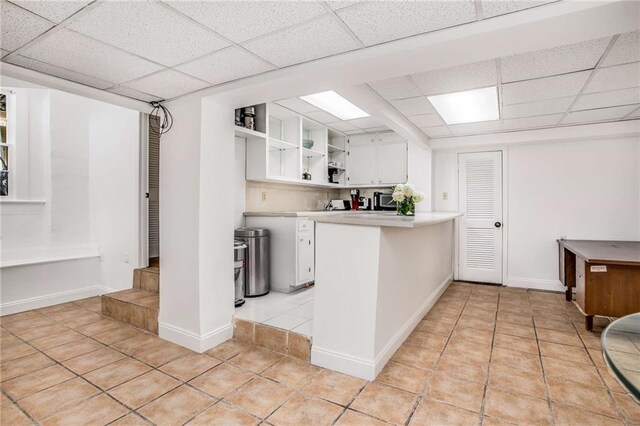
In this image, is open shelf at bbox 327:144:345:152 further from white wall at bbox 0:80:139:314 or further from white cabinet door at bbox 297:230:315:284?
white wall at bbox 0:80:139:314

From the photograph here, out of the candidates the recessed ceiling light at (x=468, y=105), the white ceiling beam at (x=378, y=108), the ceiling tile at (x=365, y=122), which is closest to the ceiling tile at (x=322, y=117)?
the ceiling tile at (x=365, y=122)

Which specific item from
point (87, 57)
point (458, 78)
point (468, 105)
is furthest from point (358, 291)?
point (468, 105)

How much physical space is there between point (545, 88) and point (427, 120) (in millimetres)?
1360

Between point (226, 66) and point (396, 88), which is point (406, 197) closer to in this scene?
point (396, 88)

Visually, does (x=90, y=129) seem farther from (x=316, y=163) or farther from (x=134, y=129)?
(x=316, y=163)

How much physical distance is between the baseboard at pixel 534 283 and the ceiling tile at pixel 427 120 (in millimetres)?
2663

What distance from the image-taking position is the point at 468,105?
11.8 feet

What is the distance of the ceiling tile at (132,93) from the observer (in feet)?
8.98

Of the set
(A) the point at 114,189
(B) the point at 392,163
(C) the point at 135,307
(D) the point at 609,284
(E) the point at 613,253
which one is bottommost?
(C) the point at 135,307

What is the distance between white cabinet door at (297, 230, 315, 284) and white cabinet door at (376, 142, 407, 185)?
7.05 feet

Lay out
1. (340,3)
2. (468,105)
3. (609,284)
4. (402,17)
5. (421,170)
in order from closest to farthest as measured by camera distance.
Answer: (340,3)
(402,17)
(609,284)
(468,105)
(421,170)

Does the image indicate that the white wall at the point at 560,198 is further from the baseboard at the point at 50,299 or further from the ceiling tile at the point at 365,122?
the baseboard at the point at 50,299

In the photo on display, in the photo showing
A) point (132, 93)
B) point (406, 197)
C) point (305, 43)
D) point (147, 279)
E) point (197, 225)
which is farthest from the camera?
point (147, 279)

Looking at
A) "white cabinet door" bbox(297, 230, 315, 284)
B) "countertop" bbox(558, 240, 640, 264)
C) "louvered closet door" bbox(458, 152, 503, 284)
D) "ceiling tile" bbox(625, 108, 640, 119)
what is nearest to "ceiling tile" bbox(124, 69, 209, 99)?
"white cabinet door" bbox(297, 230, 315, 284)
